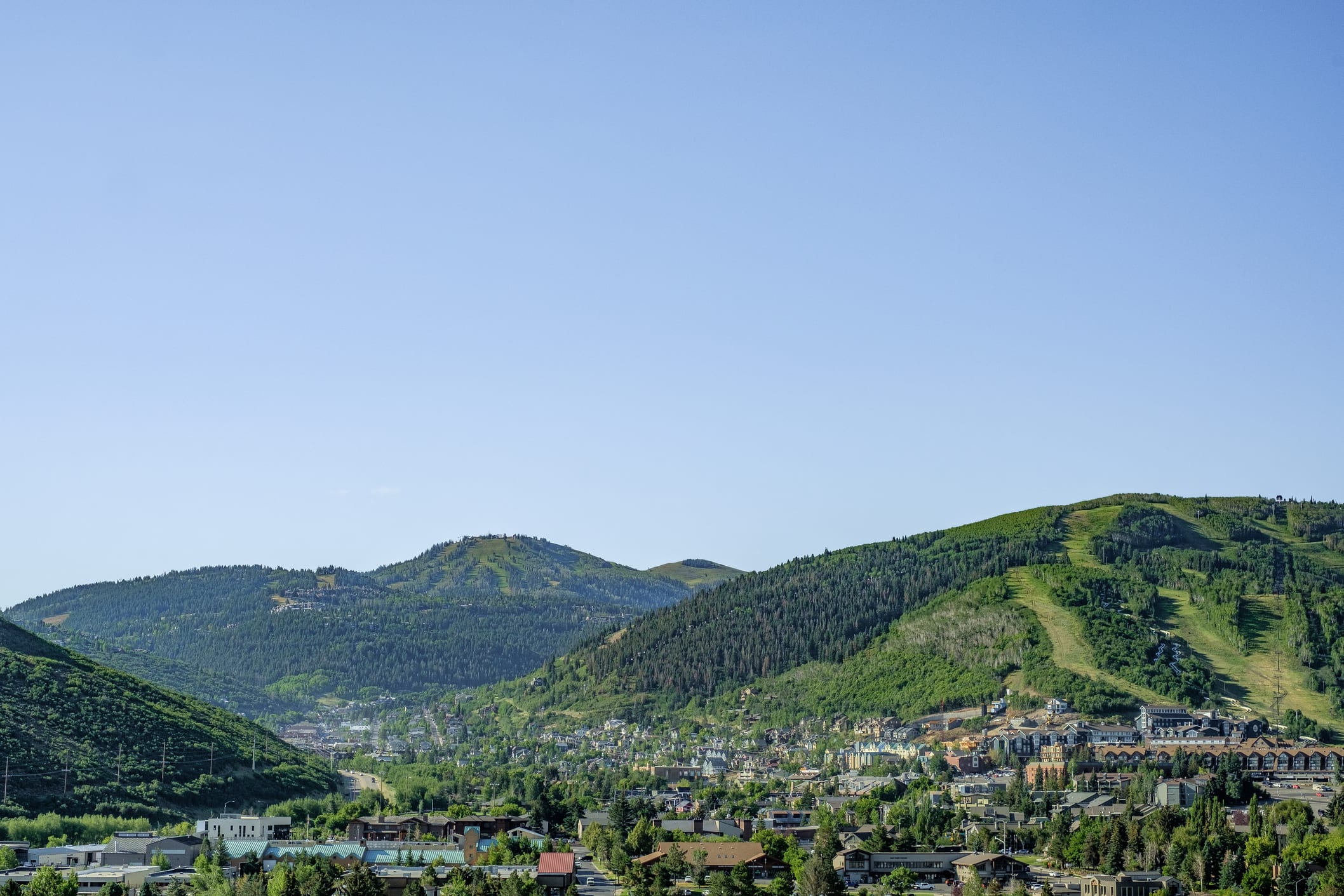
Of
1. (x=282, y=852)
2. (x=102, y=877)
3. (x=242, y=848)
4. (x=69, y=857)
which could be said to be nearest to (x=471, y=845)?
(x=282, y=852)

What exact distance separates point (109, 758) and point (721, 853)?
226 ft

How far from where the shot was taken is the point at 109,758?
178m

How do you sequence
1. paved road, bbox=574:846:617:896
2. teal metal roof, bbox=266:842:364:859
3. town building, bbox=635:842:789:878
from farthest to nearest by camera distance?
town building, bbox=635:842:789:878
teal metal roof, bbox=266:842:364:859
paved road, bbox=574:846:617:896

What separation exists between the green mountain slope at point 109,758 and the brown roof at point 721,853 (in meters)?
51.8

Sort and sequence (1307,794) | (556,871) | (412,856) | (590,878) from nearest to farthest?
1. (556,871)
2. (590,878)
3. (412,856)
4. (1307,794)

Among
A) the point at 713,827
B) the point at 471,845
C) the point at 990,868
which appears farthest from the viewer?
the point at 713,827

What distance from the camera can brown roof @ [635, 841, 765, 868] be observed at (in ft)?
455

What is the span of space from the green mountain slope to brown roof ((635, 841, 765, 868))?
170 feet

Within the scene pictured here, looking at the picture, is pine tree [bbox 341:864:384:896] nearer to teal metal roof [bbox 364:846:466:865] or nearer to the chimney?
teal metal roof [bbox 364:846:466:865]

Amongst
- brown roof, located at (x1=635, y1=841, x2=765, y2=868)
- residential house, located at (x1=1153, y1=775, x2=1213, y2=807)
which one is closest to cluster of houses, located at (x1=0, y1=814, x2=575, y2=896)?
brown roof, located at (x1=635, y1=841, x2=765, y2=868)

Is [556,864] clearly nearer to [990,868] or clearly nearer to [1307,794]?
[990,868]

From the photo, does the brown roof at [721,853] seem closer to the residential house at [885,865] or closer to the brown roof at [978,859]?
the residential house at [885,865]

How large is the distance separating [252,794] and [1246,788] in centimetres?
9594

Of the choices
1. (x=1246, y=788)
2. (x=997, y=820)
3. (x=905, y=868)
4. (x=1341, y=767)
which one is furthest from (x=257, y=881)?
(x=1341, y=767)
